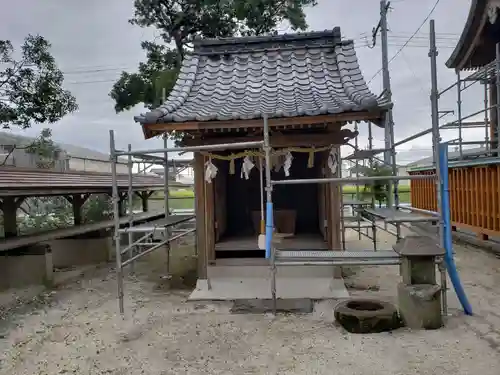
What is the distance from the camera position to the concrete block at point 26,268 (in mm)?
7281

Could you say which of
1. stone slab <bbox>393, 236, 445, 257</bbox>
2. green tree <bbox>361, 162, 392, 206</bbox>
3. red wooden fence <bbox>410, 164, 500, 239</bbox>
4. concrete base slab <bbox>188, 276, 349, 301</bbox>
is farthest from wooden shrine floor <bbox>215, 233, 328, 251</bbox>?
red wooden fence <bbox>410, 164, 500, 239</bbox>

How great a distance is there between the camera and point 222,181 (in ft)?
25.9

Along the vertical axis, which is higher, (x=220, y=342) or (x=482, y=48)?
(x=482, y=48)

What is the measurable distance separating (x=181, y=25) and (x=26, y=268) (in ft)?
32.0

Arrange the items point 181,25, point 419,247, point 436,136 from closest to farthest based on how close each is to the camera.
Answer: point 419,247
point 436,136
point 181,25

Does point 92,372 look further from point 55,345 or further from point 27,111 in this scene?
point 27,111

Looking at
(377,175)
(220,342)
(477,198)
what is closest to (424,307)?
(220,342)

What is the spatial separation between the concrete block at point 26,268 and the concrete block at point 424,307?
6.01m

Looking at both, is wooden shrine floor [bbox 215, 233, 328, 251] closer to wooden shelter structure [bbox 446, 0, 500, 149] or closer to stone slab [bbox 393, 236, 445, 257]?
stone slab [bbox 393, 236, 445, 257]

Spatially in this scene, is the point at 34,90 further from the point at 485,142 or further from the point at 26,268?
the point at 485,142

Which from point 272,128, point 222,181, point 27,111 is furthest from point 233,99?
point 27,111

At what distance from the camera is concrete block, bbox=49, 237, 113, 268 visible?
950cm

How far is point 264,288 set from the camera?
627 centimetres

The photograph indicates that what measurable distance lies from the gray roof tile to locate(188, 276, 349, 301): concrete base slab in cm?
253
